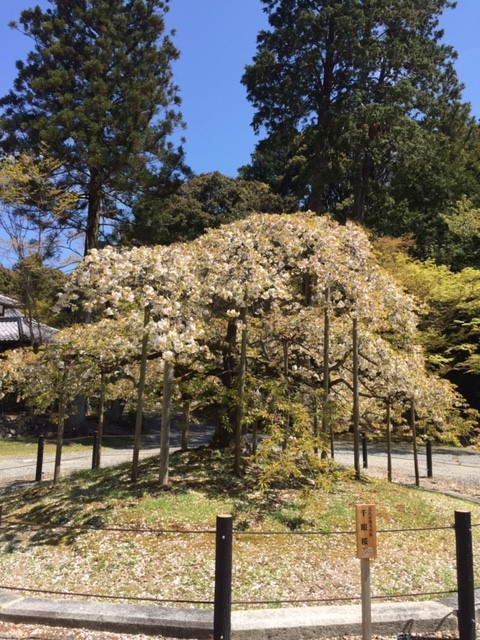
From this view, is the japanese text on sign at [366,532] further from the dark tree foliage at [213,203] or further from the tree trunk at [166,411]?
the dark tree foliage at [213,203]

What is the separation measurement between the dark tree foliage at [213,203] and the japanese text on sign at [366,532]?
17.9 metres

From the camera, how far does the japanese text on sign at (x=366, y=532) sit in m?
3.25

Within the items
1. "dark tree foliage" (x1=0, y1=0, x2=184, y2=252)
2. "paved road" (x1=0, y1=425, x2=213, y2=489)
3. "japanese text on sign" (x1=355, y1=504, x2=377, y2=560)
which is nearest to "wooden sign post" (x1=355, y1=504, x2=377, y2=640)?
"japanese text on sign" (x1=355, y1=504, x2=377, y2=560)

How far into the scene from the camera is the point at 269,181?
32.4 meters

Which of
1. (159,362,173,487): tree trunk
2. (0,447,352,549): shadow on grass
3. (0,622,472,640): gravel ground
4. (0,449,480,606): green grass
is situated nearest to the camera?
(0,622,472,640): gravel ground

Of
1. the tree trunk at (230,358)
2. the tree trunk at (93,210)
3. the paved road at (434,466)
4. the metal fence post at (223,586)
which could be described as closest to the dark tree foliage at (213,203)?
the tree trunk at (93,210)

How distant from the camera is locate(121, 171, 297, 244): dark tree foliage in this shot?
24.2 meters

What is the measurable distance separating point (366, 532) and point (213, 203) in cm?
Result: 2926

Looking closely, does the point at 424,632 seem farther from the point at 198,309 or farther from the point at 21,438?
the point at 21,438

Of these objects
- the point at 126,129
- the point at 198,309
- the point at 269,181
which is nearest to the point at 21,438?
the point at 126,129

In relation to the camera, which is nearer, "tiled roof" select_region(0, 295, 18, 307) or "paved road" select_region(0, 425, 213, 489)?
"paved road" select_region(0, 425, 213, 489)

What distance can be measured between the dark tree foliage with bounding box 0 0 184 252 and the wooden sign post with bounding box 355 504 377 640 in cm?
1681

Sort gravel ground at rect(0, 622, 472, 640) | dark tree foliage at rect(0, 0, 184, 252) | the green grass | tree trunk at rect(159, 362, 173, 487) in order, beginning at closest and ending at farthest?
gravel ground at rect(0, 622, 472, 640)
the green grass
tree trunk at rect(159, 362, 173, 487)
dark tree foliage at rect(0, 0, 184, 252)

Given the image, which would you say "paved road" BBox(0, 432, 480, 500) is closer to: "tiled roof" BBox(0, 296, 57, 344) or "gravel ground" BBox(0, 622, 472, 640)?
"tiled roof" BBox(0, 296, 57, 344)
